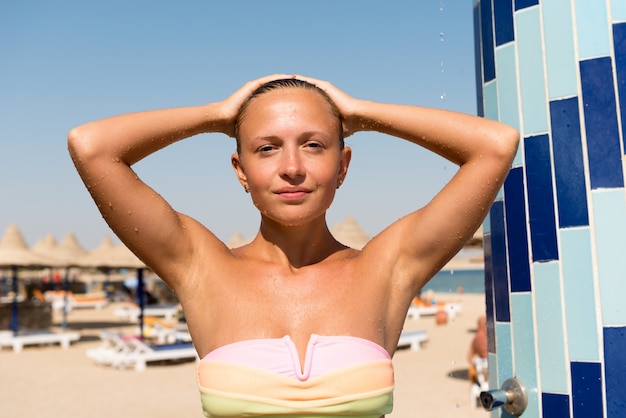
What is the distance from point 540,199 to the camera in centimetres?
202

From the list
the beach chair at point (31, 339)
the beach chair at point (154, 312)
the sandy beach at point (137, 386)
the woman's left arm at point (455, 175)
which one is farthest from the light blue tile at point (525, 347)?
the beach chair at point (154, 312)

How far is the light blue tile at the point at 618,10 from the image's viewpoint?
1.88 metres

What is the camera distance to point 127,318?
26.5 metres

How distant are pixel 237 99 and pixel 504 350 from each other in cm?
132

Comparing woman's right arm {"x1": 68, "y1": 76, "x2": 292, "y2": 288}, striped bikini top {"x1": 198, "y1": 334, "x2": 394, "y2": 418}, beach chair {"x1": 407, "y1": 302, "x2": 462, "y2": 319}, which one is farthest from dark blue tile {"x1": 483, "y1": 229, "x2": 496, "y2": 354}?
beach chair {"x1": 407, "y1": 302, "x2": 462, "y2": 319}

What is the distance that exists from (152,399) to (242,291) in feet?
29.6

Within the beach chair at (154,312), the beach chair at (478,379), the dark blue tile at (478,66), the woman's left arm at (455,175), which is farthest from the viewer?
the beach chair at (154,312)

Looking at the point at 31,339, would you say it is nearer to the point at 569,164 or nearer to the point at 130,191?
the point at 130,191

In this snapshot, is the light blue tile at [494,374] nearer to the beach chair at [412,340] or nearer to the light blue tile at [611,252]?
the light blue tile at [611,252]

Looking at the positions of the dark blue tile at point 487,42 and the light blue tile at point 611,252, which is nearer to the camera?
the light blue tile at point 611,252

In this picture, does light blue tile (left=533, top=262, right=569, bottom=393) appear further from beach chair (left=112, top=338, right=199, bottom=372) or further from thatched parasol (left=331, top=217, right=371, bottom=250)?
thatched parasol (left=331, top=217, right=371, bottom=250)

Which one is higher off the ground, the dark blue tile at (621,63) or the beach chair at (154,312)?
the dark blue tile at (621,63)

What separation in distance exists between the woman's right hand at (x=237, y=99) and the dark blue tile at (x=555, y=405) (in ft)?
4.45

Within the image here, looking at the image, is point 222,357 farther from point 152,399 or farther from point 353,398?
point 152,399
